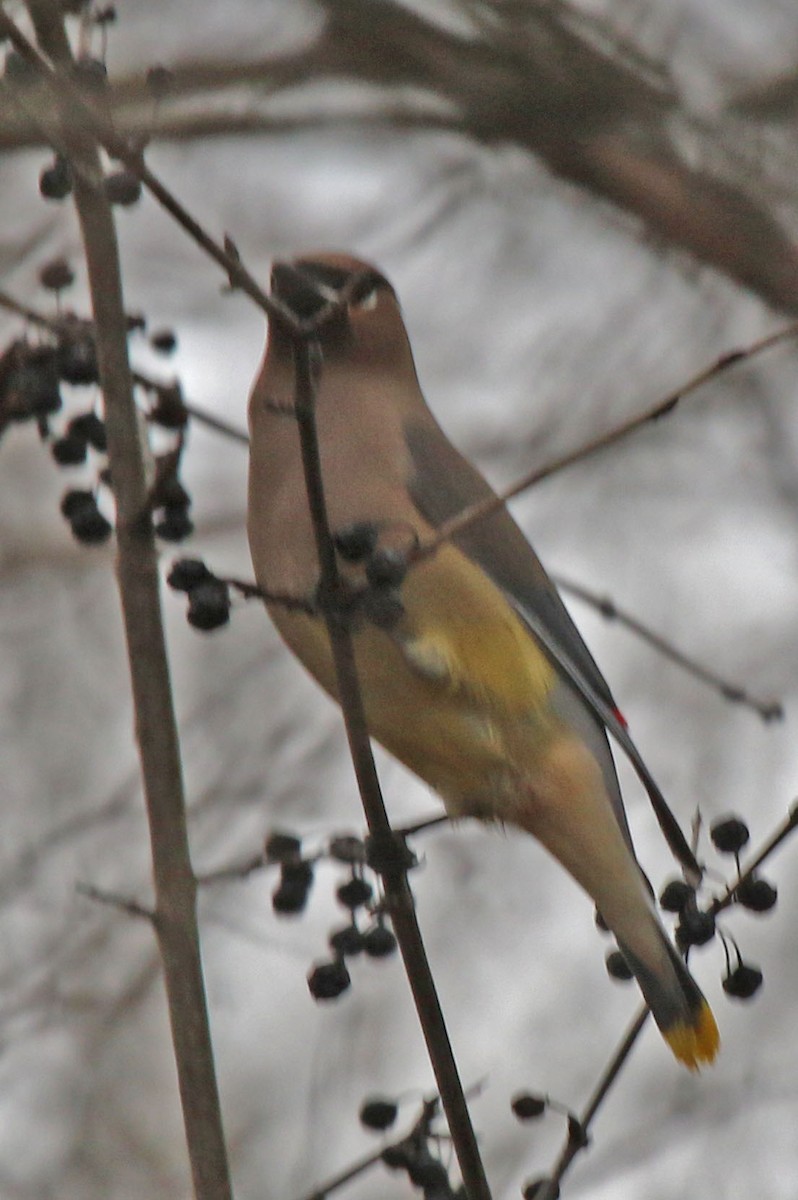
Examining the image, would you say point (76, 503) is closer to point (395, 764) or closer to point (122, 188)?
point (122, 188)

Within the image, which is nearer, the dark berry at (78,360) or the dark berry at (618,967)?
the dark berry at (78,360)

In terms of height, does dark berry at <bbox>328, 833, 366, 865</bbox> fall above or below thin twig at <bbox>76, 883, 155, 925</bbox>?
below

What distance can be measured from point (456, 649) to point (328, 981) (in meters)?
0.64

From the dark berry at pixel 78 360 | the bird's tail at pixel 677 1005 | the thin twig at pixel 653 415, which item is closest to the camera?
the thin twig at pixel 653 415

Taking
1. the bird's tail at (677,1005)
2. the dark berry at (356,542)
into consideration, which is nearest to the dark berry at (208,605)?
the dark berry at (356,542)

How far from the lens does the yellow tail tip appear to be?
2766mm

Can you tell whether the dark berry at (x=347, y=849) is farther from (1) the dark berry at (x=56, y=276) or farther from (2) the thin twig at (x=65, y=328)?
(1) the dark berry at (x=56, y=276)

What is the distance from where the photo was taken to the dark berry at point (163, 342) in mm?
2637

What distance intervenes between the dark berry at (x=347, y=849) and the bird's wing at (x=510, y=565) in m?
0.67

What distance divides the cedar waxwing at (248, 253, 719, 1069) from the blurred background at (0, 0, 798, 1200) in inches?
38.4

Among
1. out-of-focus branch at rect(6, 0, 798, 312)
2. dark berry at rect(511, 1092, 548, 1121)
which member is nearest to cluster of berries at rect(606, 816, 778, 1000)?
dark berry at rect(511, 1092, 548, 1121)

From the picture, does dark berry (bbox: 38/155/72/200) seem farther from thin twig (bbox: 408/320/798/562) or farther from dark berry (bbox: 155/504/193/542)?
thin twig (bbox: 408/320/798/562)

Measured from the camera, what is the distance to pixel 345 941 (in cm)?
244

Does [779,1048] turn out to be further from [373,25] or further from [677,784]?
[373,25]
